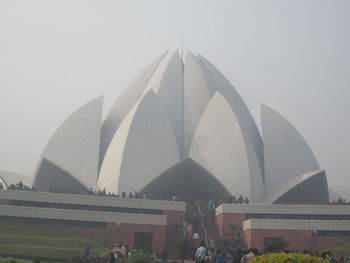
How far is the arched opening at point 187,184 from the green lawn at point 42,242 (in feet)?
25.4

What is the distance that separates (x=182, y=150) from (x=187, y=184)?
6.71 ft

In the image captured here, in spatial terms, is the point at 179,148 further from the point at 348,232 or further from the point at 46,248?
the point at 46,248

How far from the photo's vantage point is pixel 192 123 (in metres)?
33.7

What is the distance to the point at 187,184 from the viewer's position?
3194 cm

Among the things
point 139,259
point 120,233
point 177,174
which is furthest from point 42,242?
point 177,174

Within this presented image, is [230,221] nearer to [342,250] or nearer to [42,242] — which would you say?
[342,250]

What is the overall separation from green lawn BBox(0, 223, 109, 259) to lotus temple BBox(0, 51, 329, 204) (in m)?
7.00

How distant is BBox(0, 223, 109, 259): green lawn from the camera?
58.4ft

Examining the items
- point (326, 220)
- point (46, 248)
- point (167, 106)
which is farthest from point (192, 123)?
point (46, 248)

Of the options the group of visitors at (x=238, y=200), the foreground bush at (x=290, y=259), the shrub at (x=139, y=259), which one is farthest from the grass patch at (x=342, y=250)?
the foreground bush at (x=290, y=259)

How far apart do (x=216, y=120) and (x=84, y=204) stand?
1035cm

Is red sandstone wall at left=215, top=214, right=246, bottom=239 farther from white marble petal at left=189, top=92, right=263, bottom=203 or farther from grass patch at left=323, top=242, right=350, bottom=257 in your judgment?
grass patch at left=323, top=242, right=350, bottom=257

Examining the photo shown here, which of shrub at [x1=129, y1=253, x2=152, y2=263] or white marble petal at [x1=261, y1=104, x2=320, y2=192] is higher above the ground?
white marble petal at [x1=261, y1=104, x2=320, y2=192]

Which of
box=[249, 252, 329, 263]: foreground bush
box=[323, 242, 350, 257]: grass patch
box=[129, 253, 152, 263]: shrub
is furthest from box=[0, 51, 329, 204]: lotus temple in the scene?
box=[249, 252, 329, 263]: foreground bush
